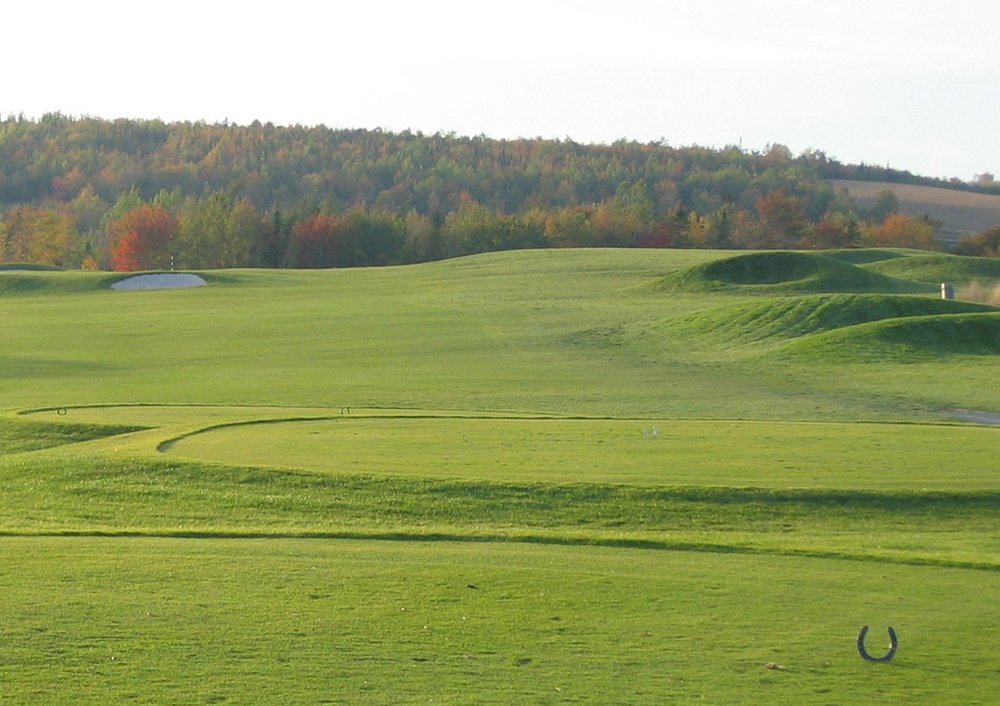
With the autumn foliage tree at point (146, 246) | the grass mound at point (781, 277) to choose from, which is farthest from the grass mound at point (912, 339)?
the autumn foliage tree at point (146, 246)

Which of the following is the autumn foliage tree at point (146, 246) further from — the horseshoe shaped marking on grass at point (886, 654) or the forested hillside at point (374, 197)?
the horseshoe shaped marking on grass at point (886, 654)

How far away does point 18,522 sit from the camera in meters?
13.8

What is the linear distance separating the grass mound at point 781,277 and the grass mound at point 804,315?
9.72 metres

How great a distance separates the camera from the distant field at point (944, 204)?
4960 inches

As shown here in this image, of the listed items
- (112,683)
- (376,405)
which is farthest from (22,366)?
(112,683)

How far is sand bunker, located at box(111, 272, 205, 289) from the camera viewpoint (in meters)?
60.0

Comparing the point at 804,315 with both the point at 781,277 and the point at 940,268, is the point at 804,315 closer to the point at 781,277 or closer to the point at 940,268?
the point at 781,277

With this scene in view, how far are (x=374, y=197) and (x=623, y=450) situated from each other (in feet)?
439

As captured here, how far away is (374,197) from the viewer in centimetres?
14912

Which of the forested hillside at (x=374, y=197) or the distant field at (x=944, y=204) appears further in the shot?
the distant field at (x=944, y=204)

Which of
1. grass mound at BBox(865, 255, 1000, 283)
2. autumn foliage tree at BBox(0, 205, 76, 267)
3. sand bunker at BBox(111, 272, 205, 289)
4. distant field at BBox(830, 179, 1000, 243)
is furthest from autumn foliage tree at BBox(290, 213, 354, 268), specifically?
distant field at BBox(830, 179, 1000, 243)

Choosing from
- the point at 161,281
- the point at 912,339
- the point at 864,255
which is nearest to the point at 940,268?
the point at 864,255

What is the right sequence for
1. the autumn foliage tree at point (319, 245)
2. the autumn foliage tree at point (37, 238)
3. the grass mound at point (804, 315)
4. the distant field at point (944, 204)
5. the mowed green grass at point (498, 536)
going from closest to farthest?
the mowed green grass at point (498, 536)
the grass mound at point (804, 315)
the autumn foliage tree at point (319, 245)
the autumn foliage tree at point (37, 238)
the distant field at point (944, 204)

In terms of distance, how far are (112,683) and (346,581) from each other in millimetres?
3018
